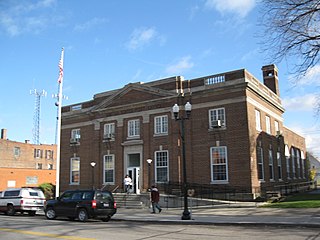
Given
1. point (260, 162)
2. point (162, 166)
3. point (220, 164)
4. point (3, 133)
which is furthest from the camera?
point (3, 133)

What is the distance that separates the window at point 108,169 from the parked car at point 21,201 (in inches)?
364

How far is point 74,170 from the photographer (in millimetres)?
37375

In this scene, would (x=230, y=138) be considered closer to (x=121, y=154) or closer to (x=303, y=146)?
(x=121, y=154)

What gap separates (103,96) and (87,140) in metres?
4.96

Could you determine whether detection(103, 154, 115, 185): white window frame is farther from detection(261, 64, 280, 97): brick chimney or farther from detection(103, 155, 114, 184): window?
detection(261, 64, 280, 97): brick chimney

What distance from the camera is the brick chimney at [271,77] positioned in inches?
1458

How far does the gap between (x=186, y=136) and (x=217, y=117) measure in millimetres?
3157

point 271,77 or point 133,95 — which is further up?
point 271,77

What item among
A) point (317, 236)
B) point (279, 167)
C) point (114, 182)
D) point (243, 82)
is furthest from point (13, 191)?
point (279, 167)

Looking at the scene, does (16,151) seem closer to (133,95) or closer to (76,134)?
(76,134)

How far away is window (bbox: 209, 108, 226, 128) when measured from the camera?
2734cm

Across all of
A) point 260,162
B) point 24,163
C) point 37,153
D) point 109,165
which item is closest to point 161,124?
→ point 109,165

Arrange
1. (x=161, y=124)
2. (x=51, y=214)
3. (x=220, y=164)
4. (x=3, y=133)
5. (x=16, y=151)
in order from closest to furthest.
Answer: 1. (x=51, y=214)
2. (x=220, y=164)
3. (x=161, y=124)
4. (x=16, y=151)
5. (x=3, y=133)

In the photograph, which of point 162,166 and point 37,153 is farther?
point 37,153
